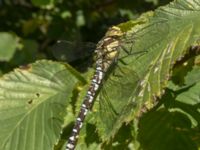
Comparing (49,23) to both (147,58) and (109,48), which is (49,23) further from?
(147,58)

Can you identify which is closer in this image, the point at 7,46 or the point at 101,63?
the point at 101,63

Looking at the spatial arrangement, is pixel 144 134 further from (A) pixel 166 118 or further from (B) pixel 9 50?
(B) pixel 9 50

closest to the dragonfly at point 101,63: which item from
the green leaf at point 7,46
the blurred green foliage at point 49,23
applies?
the blurred green foliage at point 49,23

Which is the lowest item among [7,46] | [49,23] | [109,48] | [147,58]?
[147,58]

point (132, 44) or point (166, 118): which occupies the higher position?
point (132, 44)

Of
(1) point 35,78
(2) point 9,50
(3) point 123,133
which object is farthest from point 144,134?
(2) point 9,50

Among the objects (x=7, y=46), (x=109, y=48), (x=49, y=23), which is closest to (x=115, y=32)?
(x=109, y=48)

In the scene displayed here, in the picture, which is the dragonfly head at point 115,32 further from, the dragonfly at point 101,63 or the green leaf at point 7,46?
the green leaf at point 7,46
